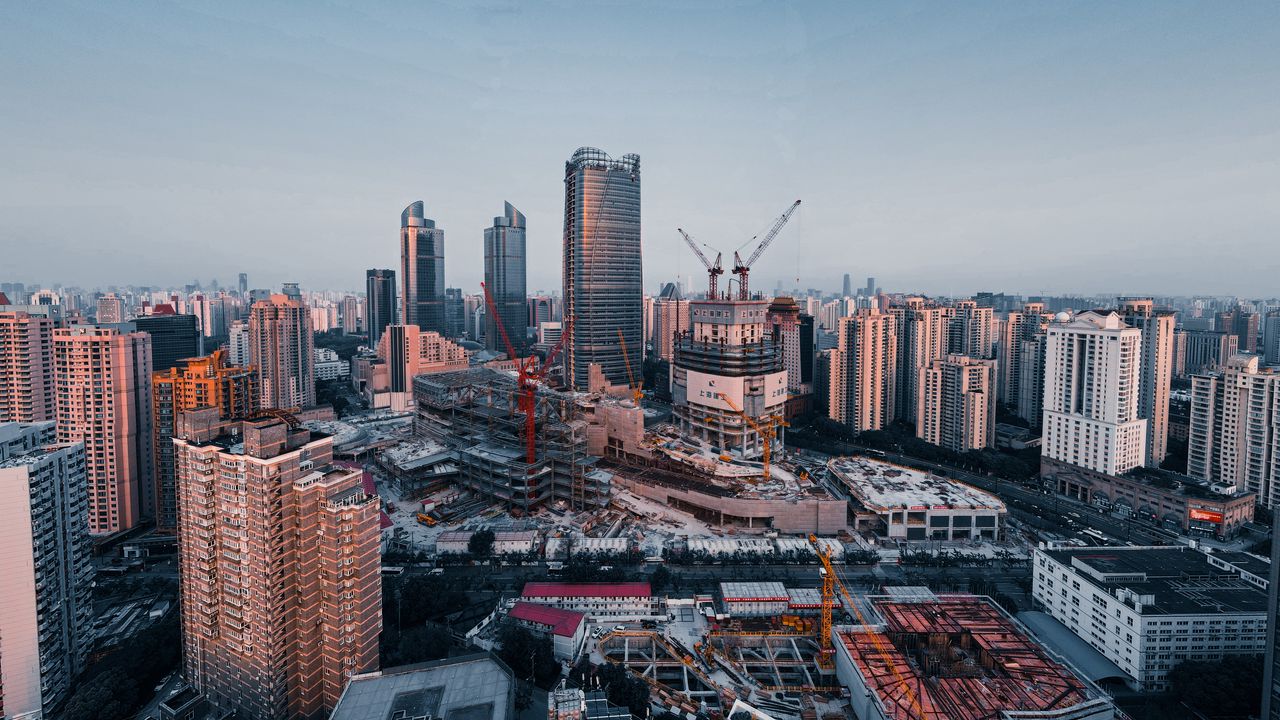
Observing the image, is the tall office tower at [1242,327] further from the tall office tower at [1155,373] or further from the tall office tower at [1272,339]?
the tall office tower at [1155,373]

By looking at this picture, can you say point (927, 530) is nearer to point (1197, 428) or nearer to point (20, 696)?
point (1197, 428)

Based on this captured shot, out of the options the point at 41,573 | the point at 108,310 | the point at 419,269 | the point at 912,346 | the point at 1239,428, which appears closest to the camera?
the point at 41,573

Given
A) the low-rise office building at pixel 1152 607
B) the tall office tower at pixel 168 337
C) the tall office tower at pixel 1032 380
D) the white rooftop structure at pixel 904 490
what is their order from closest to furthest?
1. the low-rise office building at pixel 1152 607
2. the white rooftop structure at pixel 904 490
3. the tall office tower at pixel 1032 380
4. the tall office tower at pixel 168 337

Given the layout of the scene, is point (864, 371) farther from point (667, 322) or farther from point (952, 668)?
point (667, 322)

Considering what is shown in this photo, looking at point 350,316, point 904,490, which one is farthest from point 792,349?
point 350,316

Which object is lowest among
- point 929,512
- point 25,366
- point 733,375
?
point 929,512

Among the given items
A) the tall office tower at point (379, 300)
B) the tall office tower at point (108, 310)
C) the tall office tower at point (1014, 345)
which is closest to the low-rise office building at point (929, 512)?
the tall office tower at point (1014, 345)

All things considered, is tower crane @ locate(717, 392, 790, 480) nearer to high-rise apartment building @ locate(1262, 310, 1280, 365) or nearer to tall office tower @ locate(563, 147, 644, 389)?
tall office tower @ locate(563, 147, 644, 389)
